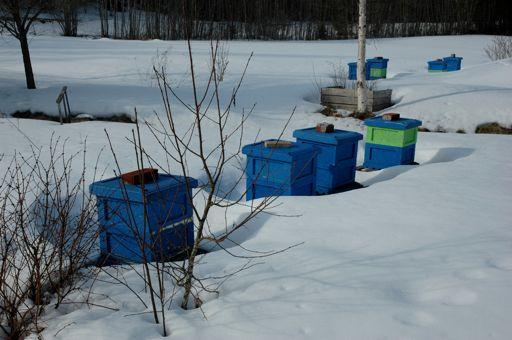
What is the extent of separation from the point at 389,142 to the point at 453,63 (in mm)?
10971

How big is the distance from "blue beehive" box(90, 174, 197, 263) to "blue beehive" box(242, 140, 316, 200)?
125cm

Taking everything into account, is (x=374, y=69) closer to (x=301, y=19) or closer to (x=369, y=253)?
(x=369, y=253)

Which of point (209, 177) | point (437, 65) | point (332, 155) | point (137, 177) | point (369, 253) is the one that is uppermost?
point (437, 65)

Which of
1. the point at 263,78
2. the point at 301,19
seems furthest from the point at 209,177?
the point at 301,19

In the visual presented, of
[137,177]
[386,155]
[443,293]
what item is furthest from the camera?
[386,155]

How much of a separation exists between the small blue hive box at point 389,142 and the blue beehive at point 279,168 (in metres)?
1.94

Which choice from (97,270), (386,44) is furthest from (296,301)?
(386,44)

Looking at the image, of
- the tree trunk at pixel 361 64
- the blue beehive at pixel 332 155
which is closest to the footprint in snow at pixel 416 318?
the blue beehive at pixel 332 155

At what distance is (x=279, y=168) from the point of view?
5855mm

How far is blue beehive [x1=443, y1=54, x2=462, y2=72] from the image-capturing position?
17.1m

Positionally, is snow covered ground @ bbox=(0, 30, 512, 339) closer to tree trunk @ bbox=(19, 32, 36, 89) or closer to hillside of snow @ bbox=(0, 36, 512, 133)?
hillside of snow @ bbox=(0, 36, 512, 133)

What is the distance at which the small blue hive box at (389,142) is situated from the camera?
753cm

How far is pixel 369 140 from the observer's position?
795 cm

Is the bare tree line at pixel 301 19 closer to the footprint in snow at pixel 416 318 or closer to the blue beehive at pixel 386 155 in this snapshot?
the blue beehive at pixel 386 155
